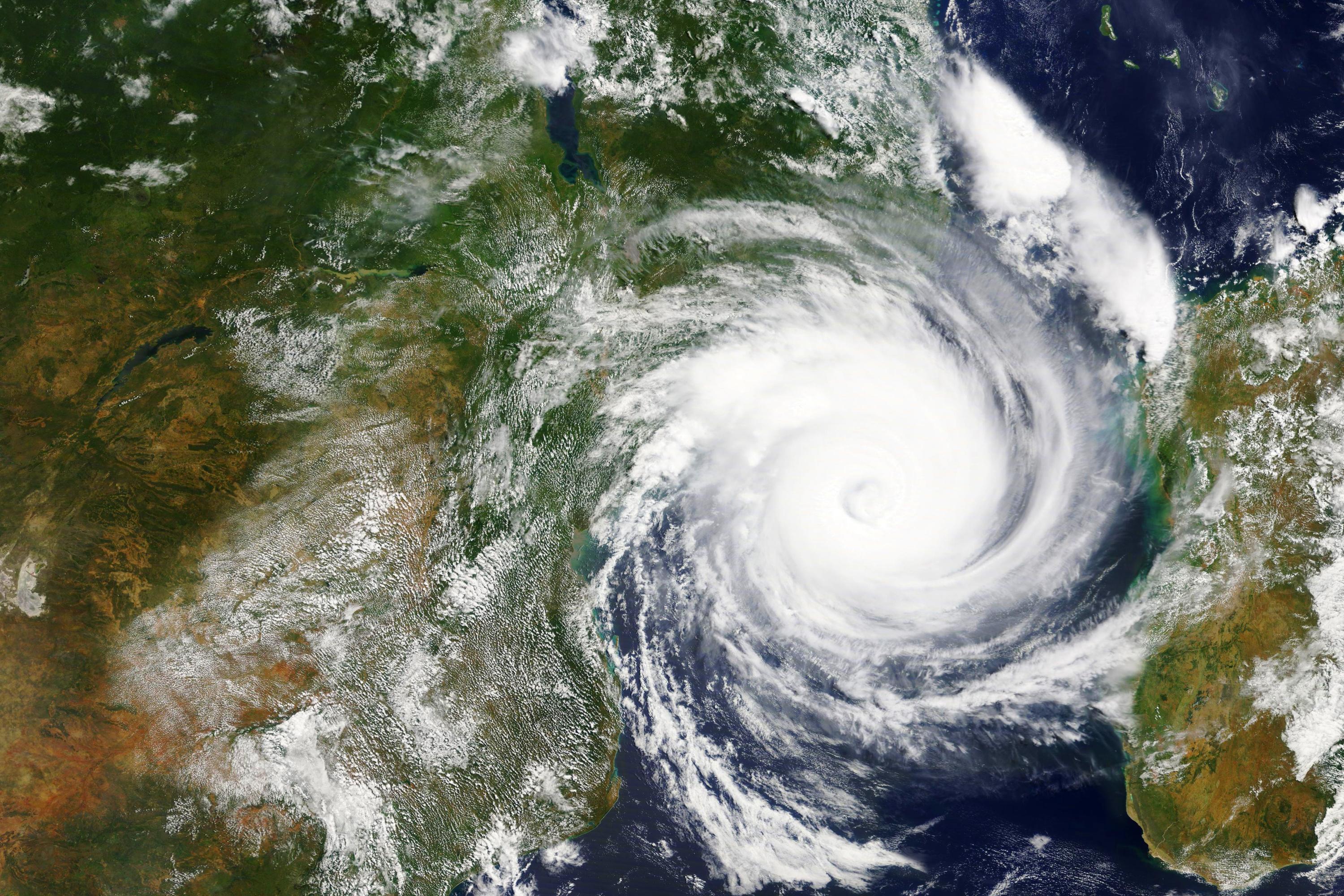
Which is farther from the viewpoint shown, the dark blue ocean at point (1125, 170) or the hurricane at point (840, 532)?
the hurricane at point (840, 532)

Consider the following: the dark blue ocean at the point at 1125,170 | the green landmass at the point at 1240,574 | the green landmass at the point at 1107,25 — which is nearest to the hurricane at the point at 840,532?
the dark blue ocean at the point at 1125,170

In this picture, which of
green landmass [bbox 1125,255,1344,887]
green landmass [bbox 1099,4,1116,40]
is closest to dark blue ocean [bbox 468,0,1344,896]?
green landmass [bbox 1099,4,1116,40]

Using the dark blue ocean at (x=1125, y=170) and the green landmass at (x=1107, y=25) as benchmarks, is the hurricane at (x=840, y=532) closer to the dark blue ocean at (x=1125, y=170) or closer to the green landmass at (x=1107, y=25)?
the dark blue ocean at (x=1125, y=170)

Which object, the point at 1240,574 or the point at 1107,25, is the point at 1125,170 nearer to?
the point at 1107,25

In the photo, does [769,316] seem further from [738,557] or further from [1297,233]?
[1297,233]

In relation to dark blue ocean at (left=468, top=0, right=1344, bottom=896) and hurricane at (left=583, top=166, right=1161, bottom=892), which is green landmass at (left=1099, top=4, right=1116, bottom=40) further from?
hurricane at (left=583, top=166, right=1161, bottom=892)

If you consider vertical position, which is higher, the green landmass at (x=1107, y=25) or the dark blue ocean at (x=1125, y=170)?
the green landmass at (x=1107, y=25)

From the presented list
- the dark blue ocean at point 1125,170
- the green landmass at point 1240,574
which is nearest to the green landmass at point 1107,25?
the dark blue ocean at point 1125,170
